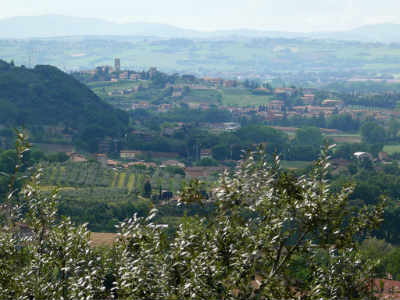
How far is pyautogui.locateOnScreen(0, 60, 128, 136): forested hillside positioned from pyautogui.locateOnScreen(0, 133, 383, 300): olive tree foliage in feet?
380

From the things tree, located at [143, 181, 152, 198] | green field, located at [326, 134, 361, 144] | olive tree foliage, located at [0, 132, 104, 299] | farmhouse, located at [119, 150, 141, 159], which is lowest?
green field, located at [326, 134, 361, 144]

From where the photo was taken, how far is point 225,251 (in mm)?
13773

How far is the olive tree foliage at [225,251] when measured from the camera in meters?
13.0

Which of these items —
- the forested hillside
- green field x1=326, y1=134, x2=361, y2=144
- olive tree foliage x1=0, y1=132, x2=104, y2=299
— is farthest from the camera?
green field x1=326, y1=134, x2=361, y2=144

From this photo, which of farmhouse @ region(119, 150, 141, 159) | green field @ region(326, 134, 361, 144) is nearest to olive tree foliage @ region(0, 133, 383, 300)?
farmhouse @ region(119, 150, 141, 159)

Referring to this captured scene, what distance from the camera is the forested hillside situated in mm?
133500

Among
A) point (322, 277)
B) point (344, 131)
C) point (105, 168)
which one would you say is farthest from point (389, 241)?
point (344, 131)

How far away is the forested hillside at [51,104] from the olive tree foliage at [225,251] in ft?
380

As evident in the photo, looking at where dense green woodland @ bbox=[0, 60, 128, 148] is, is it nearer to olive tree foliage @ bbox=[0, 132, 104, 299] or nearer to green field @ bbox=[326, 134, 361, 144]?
green field @ bbox=[326, 134, 361, 144]

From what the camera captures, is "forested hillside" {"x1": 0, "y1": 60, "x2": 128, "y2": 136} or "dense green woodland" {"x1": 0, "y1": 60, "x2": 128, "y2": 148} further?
"forested hillside" {"x1": 0, "y1": 60, "x2": 128, "y2": 136}

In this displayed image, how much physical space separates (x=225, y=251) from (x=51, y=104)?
134 meters

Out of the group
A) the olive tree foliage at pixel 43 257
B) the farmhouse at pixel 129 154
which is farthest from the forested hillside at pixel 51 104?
the olive tree foliage at pixel 43 257

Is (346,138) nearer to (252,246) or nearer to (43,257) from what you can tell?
(43,257)

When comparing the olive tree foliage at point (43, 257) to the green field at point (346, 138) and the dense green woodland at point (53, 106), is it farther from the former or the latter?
the green field at point (346, 138)
